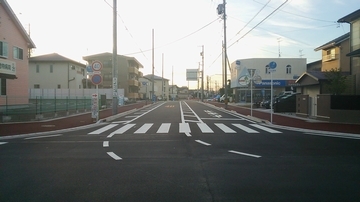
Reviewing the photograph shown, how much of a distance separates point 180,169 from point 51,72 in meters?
50.2

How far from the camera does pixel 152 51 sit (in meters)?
53.9

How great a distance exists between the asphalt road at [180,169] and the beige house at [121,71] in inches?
2168

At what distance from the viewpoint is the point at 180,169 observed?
795 centimetres

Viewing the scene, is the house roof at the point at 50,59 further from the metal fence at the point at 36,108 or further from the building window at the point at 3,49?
the building window at the point at 3,49

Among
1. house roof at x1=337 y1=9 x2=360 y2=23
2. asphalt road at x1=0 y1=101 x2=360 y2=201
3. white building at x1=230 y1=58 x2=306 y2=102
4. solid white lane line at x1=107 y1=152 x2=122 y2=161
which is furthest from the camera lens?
white building at x1=230 y1=58 x2=306 y2=102

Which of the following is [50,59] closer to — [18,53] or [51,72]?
[51,72]

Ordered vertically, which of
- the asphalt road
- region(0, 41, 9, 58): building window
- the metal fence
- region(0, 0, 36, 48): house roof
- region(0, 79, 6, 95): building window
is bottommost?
the asphalt road

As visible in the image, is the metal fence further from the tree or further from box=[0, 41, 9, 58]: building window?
the tree

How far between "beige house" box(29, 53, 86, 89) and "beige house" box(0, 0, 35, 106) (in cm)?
2018

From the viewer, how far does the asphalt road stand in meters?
6.06

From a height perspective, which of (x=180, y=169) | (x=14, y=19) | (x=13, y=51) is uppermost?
(x=14, y=19)

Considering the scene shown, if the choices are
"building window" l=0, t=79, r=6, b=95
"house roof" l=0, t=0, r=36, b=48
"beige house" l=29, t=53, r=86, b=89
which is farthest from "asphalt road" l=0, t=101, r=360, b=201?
"beige house" l=29, t=53, r=86, b=89

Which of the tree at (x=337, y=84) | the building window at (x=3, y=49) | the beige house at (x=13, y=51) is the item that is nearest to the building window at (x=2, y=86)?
the beige house at (x=13, y=51)

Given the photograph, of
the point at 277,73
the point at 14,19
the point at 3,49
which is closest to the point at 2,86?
the point at 3,49
